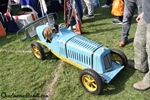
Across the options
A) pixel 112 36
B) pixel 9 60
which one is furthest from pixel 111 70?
pixel 9 60

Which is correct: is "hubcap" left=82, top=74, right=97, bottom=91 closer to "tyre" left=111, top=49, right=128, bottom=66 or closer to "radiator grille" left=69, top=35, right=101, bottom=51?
"radiator grille" left=69, top=35, right=101, bottom=51

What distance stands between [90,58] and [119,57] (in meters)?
0.61

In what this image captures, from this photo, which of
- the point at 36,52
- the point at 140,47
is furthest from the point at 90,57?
the point at 36,52

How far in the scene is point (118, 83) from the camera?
368 centimetres

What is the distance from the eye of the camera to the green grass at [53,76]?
3.50 meters

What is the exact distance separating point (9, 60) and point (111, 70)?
2403 millimetres

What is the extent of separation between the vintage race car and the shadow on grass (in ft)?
0.63

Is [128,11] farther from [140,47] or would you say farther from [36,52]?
[36,52]

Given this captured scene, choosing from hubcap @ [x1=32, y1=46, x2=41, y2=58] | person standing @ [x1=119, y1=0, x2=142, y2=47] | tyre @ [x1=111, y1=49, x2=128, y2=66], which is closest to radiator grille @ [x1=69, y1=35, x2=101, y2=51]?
tyre @ [x1=111, y1=49, x2=128, y2=66]

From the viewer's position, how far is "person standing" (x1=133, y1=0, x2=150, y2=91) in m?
3.08

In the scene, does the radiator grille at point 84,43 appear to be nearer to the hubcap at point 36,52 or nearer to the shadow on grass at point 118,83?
the shadow on grass at point 118,83

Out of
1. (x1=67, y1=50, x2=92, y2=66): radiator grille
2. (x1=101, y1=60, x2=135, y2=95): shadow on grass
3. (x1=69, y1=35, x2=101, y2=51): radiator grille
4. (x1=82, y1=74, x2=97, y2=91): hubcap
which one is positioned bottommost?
(x1=101, y1=60, x2=135, y2=95): shadow on grass

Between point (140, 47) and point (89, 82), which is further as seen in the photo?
point (140, 47)

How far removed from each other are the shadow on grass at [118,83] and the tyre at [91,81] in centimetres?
19
